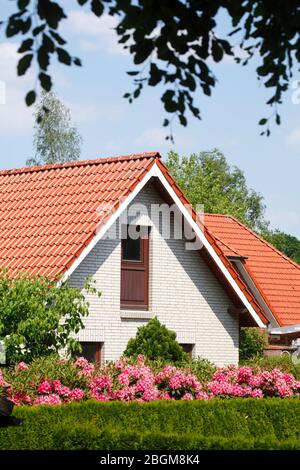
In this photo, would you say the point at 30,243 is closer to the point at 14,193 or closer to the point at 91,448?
the point at 14,193

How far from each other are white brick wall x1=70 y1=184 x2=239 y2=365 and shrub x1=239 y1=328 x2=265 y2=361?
4.65 metres

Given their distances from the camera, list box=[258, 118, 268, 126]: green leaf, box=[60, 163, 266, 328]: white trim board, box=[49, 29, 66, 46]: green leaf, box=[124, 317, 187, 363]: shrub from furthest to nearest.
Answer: box=[60, 163, 266, 328]: white trim board → box=[124, 317, 187, 363]: shrub → box=[258, 118, 268, 126]: green leaf → box=[49, 29, 66, 46]: green leaf

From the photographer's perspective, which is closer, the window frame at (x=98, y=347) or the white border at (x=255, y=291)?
the window frame at (x=98, y=347)

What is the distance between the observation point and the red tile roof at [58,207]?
28.7 meters

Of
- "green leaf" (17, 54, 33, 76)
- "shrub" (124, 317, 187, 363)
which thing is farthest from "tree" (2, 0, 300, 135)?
"shrub" (124, 317, 187, 363)

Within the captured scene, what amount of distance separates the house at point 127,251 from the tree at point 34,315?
7.75ft

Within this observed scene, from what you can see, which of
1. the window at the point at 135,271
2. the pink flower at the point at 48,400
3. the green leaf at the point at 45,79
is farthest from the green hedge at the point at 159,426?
the window at the point at 135,271

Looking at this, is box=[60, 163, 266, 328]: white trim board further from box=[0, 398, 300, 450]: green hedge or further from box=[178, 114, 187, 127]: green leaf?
box=[178, 114, 187, 127]: green leaf

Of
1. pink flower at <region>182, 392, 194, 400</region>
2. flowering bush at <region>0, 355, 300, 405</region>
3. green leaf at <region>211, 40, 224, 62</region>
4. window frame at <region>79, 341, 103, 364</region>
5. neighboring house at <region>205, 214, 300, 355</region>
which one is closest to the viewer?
green leaf at <region>211, 40, 224, 62</region>

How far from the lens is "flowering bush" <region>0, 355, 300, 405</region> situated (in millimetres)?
21234

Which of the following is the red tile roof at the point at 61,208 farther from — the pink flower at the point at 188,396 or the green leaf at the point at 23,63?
the green leaf at the point at 23,63

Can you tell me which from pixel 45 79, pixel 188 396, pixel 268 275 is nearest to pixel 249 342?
pixel 268 275

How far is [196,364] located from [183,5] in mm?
15679
